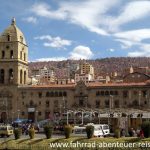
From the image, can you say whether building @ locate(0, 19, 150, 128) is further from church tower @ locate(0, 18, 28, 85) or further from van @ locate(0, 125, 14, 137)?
van @ locate(0, 125, 14, 137)

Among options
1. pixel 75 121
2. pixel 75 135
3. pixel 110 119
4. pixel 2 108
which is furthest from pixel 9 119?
pixel 75 135

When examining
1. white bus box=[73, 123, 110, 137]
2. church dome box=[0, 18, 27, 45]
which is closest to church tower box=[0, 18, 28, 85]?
church dome box=[0, 18, 27, 45]

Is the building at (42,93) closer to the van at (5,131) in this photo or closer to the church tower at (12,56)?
the church tower at (12,56)

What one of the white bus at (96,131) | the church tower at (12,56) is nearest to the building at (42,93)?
the church tower at (12,56)

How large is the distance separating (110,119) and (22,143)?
24.2 metres

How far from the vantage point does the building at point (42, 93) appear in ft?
339

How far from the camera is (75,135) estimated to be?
58438 millimetres

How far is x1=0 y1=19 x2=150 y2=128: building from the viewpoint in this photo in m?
103

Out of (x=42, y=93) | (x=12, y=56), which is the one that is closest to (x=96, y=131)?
(x=42, y=93)

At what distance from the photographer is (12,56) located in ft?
370

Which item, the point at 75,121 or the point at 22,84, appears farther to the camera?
the point at 22,84

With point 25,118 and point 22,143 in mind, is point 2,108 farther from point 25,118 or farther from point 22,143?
point 22,143

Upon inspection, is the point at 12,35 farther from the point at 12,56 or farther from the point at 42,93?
the point at 42,93

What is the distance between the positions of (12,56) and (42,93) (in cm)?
1173
